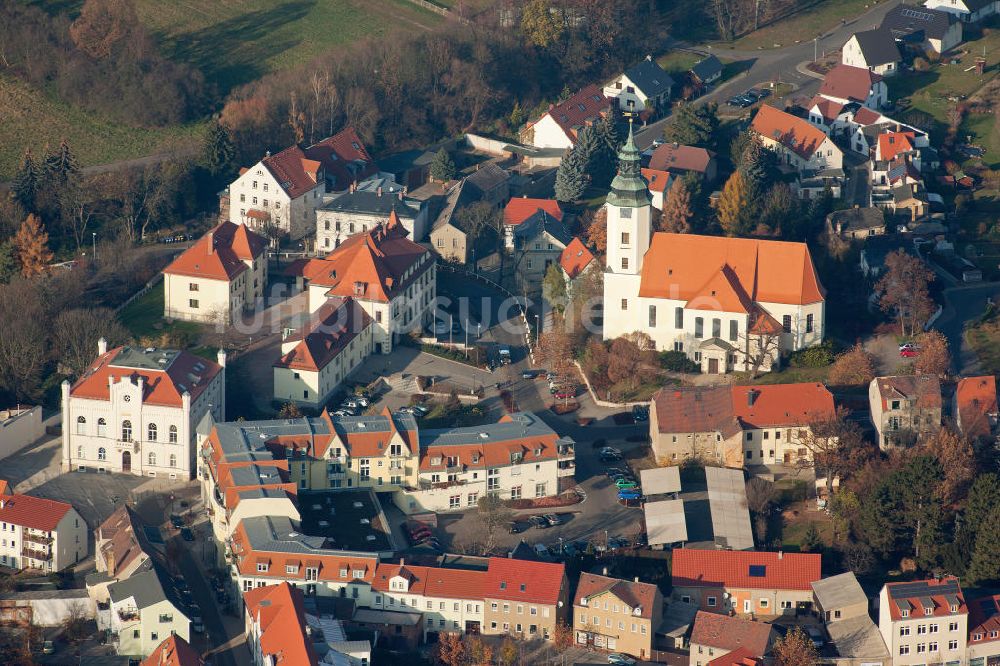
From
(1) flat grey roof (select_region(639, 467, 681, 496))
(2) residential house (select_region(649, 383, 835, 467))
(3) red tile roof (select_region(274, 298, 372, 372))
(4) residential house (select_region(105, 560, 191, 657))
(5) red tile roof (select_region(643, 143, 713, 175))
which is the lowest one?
(4) residential house (select_region(105, 560, 191, 657))

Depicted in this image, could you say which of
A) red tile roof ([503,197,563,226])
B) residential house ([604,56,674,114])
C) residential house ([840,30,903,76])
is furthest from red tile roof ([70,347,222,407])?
residential house ([840,30,903,76])

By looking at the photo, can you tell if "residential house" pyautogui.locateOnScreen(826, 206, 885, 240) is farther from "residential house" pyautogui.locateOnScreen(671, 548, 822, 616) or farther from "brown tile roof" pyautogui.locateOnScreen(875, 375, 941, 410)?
"residential house" pyautogui.locateOnScreen(671, 548, 822, 616)

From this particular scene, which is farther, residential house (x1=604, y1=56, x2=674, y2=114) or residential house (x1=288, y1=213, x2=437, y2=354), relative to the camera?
residential house (x1=604, y1=56, x2=674, y2=114)

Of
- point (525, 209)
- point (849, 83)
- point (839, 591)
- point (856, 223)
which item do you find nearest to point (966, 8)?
point (849, 83)

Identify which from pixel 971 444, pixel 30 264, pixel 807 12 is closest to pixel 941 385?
pixel 971 444

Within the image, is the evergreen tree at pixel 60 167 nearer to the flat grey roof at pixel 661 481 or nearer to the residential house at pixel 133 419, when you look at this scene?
the residential house at pixel 133 419
